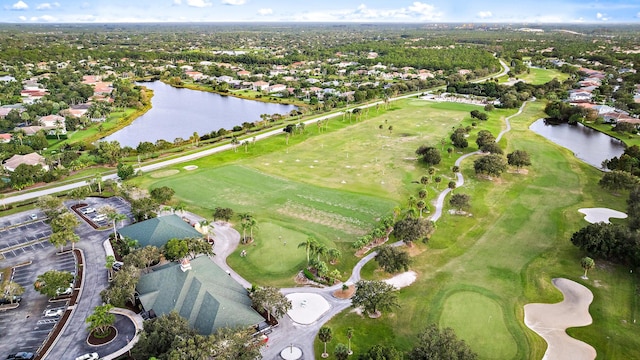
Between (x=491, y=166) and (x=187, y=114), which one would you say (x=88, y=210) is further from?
(x=187, y=114)

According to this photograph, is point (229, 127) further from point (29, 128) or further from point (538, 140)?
point (538, 140)

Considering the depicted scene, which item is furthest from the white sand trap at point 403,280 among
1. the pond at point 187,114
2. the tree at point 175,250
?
the pond at point 187,114

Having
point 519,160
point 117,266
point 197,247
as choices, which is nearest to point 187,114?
point 117,266

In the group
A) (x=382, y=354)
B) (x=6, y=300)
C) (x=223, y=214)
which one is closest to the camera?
(x=382, y=354)

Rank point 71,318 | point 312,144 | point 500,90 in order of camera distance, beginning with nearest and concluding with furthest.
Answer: point 71,318 → point 312,144 → point 500,90

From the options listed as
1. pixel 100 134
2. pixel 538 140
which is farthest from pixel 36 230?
pixel 538 140

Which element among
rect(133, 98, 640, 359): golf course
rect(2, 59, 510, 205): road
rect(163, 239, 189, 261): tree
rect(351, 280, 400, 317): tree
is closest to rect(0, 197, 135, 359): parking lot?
rect(2, 59, 510, 205): road
